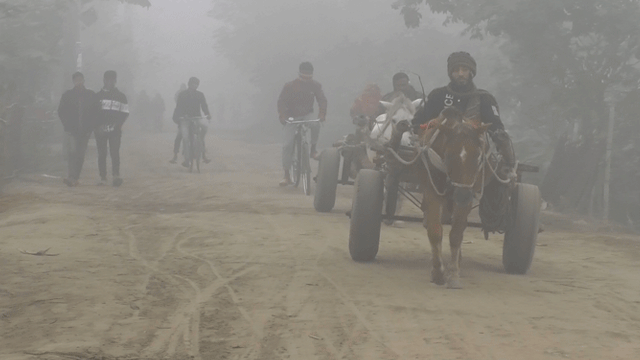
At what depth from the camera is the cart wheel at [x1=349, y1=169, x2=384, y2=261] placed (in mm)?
8984

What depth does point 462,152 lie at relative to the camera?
26.3ft

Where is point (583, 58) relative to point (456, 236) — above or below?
above

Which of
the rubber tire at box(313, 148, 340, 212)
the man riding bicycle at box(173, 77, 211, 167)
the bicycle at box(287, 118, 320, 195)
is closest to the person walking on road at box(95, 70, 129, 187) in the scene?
the bicycle at box(287, 118, 320, 195)

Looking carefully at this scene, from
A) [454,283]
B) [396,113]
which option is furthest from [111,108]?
[454,283]

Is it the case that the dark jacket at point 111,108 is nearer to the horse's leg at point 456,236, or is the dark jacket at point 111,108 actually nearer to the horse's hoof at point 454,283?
the horse's leg at point 456,236

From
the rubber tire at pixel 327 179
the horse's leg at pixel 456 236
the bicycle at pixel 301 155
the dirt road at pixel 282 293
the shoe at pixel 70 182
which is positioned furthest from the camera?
the shoe at pixel 70 182

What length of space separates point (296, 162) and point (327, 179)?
4.53m

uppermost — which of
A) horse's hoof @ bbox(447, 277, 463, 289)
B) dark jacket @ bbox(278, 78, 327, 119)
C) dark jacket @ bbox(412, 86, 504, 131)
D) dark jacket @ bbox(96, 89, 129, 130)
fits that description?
dark jacket @ bbox(412, 86, 504, 131)

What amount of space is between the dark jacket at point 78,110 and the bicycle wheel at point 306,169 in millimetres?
4026

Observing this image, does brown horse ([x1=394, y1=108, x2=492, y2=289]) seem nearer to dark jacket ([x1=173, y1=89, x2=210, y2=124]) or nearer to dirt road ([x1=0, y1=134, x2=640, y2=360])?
dirt road ([x1=0, y1=134, x2=640, y2=360])

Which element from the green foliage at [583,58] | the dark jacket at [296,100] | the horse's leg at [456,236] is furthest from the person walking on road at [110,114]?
the horse's leg at [456,236]

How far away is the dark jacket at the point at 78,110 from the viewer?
1823 centimetres

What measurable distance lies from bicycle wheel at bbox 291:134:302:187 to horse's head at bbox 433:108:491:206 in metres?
9.78

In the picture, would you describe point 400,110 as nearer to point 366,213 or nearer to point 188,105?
point 366,213
